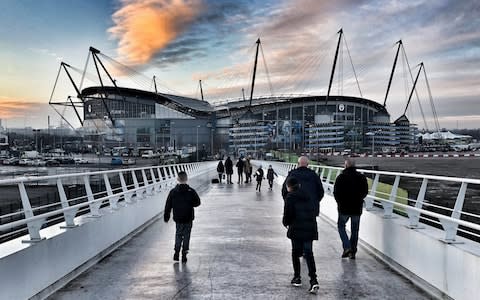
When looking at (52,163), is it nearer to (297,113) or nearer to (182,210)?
(182,210)

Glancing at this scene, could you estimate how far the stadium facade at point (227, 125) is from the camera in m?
161

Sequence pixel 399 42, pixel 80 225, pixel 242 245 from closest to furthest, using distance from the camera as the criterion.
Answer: pixel 80 225, pixel 242 245, pixel 399 42

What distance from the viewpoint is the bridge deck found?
652 centimetres

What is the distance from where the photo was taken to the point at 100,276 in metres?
7.48

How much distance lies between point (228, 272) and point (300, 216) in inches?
65.8

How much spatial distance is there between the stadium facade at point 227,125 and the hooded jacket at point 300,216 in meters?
138

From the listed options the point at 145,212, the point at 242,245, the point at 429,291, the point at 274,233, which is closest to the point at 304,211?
the point at 429,291

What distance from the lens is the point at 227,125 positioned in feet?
593

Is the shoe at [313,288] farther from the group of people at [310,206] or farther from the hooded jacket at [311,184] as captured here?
the hooded jacket at [311,184]

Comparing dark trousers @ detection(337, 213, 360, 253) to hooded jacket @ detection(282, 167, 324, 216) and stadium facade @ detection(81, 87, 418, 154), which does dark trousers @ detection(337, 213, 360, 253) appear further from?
stadium facade @ detection(81, 87, 418, 154)

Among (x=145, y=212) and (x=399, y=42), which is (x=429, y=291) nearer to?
(x=145, y=212)

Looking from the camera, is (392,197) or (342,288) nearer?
(342,288)

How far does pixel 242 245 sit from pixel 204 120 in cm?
16918

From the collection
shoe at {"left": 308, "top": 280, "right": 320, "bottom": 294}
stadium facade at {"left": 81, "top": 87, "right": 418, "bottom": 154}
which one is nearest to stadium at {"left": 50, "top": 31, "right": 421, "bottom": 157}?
stadium facade at {"left": 81, "top": 87, "right": 418, "bottom": 154}
